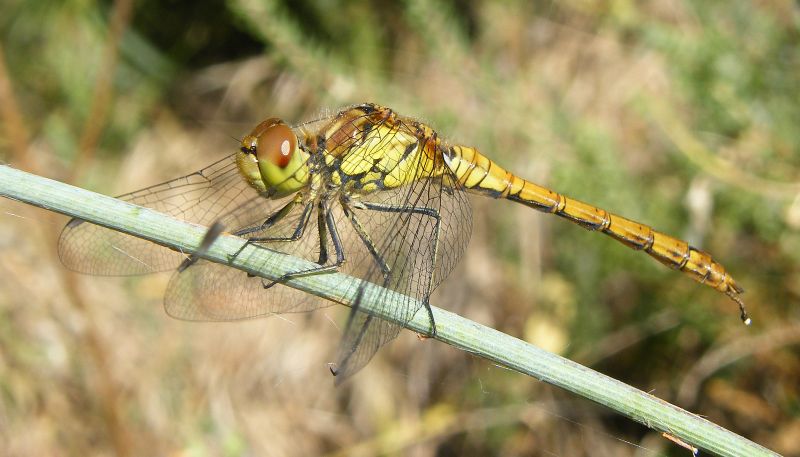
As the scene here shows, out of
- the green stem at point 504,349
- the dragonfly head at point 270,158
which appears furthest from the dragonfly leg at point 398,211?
the green stem at point 504,349

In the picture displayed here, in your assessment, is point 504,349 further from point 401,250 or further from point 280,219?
point 280,219

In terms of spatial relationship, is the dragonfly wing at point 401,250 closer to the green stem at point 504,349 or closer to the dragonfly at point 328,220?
the dragonfly at point 328,220

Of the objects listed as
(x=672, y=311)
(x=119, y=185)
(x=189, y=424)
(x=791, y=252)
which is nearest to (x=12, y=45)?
(x=119, y=185)

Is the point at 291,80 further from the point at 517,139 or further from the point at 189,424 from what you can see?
the point at 189,424

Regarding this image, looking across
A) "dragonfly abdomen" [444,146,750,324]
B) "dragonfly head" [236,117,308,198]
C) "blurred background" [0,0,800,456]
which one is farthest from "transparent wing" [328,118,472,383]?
"blurred background" [0,0,800,456]

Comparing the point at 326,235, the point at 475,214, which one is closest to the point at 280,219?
the point at 326,235
